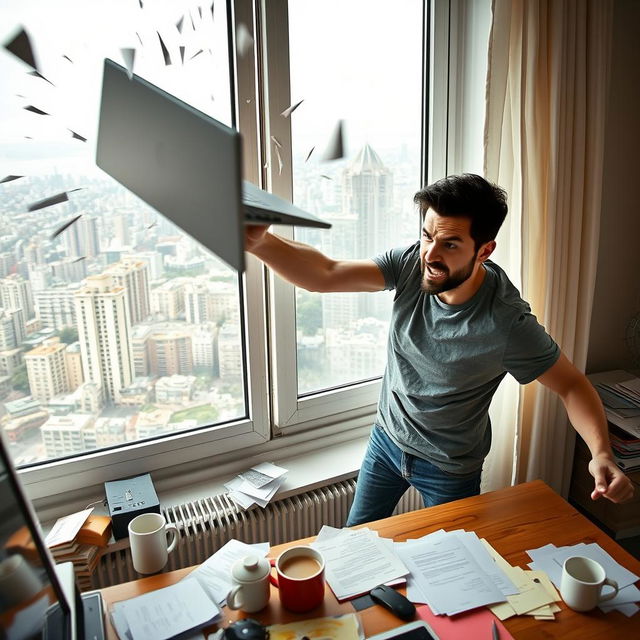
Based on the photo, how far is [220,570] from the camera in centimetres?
135

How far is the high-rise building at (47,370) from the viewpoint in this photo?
1.64 metres

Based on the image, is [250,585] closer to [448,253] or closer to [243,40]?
[448,253]

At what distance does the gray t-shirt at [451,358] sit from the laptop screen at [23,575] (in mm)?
1010

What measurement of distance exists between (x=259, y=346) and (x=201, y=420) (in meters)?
0.31

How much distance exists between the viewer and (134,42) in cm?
159

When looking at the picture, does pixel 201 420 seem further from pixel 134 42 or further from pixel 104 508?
pixel 134 42

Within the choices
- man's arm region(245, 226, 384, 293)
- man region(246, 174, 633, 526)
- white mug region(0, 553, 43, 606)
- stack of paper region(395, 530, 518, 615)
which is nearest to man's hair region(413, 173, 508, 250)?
man region(246, 174, 633, 526)

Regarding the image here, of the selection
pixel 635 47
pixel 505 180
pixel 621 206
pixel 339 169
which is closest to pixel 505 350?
pixel 505 180

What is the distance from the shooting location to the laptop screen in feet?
2.71

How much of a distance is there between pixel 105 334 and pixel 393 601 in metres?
1.07

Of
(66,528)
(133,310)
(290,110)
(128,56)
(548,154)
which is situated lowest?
(66,528)

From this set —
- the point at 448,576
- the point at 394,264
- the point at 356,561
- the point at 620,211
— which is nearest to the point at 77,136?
the point at 394,264

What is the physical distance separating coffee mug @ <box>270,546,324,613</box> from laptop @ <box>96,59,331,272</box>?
74 cm

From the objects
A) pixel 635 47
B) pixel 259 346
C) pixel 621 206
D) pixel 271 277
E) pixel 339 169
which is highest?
pixel 635 47
